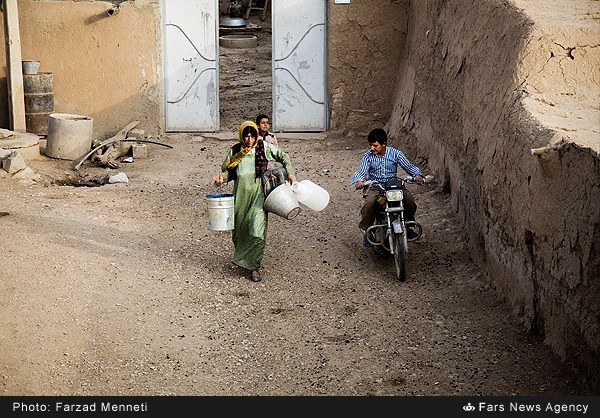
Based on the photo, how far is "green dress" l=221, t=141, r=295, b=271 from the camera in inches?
324

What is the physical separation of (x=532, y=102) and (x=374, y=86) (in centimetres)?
661

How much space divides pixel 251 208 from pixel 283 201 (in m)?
0.36

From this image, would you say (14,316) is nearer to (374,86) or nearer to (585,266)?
(585,266)

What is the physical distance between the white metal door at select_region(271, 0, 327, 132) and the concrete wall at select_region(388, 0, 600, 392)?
305cm

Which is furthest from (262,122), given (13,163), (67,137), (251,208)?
(67,137)

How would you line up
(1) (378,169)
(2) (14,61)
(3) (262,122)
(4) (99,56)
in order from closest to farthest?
(1) (378,169) → (3) (262,122) → (2) (14,61) → (4) (99,56)

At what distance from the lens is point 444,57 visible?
1070cm

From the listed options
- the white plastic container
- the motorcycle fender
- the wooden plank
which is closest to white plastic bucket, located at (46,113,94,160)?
the wooden plank

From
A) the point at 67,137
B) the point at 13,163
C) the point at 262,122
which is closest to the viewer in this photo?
the point at 262,122

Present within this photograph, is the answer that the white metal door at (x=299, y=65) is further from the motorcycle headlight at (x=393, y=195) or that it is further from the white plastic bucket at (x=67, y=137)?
the motorcycle headlight at (x=393, y=195)

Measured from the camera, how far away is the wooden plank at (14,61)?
12930 mm

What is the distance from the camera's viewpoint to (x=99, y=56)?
13.9 meters

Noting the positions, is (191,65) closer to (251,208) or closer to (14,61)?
(14,61)

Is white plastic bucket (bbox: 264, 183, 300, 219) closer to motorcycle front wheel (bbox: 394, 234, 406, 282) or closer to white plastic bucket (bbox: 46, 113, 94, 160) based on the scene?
motorcycle front wheel (bbox: 394, 234, 406, 282)
